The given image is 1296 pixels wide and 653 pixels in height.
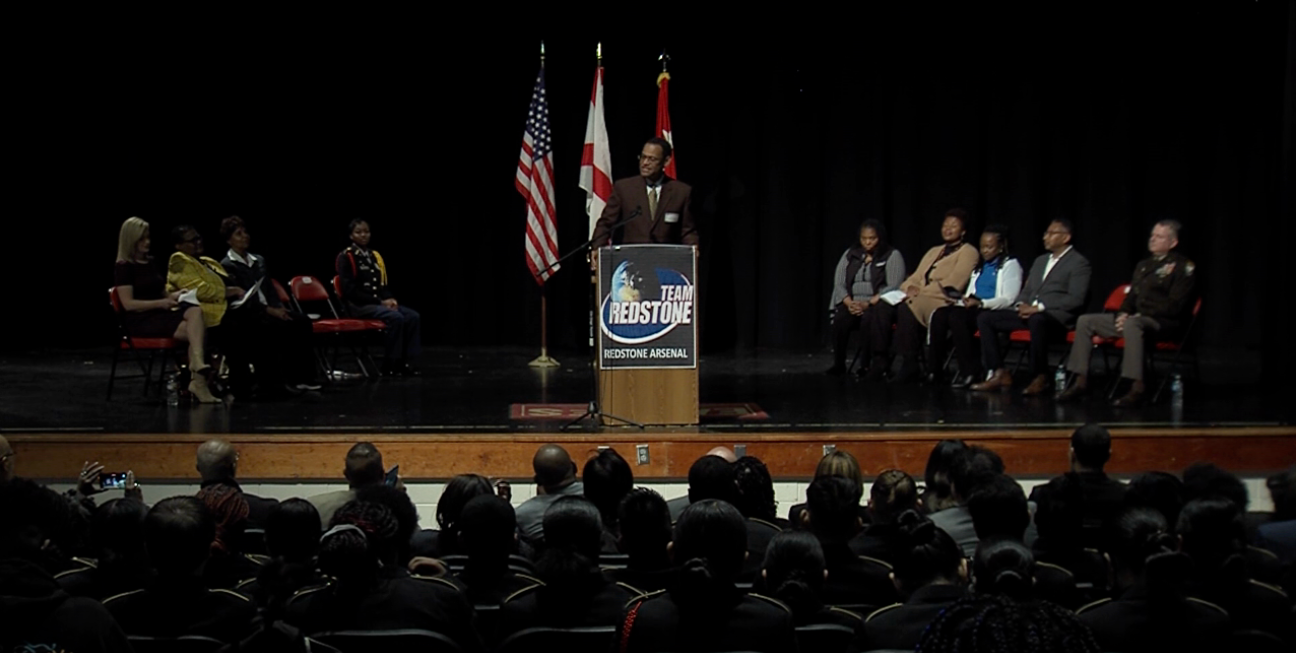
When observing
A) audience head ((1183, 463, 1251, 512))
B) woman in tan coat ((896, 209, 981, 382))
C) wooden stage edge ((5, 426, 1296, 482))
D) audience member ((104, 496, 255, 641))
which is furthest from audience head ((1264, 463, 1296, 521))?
woman in tan coat ((896, 209, 981, 382))

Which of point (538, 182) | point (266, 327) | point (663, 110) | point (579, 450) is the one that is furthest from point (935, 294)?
point (266, 327)

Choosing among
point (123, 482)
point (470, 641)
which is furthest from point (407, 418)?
point (470, 641)

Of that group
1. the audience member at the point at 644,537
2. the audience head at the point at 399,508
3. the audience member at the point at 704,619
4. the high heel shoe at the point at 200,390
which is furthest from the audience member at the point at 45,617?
the high heel shoe at the point at 200,390

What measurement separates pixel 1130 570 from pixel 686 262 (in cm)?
318

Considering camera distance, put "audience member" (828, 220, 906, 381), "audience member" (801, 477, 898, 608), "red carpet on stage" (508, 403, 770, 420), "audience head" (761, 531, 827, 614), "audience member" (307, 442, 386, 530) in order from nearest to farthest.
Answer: "audience head" (761, 531, 827, 614)
"audience member" (801, 477, 898, 608)
"audience member" (307, 442, 386, 530)
"red carpet on stage" (508, 403, 770, 420)
"audience member" (828, 220, 906, 381)

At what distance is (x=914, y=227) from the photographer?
1037 cm

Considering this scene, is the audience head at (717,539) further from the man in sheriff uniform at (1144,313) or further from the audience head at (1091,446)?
the man in sheriff uniform at (1144,313)

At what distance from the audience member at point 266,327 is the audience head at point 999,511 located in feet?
16.5

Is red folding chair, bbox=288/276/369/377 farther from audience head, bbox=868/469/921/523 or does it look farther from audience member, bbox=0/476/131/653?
audience member, bbox=0/476/131/653

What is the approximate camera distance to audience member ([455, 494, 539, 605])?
120 inches

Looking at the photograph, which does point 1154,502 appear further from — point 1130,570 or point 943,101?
point 943,101

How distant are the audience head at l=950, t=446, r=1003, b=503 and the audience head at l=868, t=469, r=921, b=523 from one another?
25 centimetres

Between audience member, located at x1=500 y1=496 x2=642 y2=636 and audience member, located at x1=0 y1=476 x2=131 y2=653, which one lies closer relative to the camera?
audience member, located at x1=0 y1=476 x2=131 y2=653

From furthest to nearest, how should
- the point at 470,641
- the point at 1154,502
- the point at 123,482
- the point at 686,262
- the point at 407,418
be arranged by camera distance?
the point at 407,418 < the point at 686,262 < the point at 123,482 < the point at 1154,502 < the point at 470,641
